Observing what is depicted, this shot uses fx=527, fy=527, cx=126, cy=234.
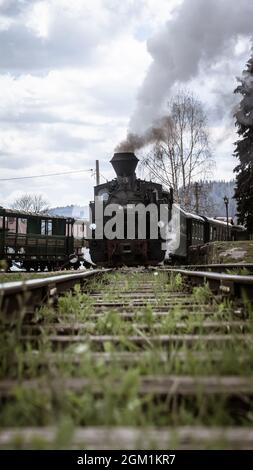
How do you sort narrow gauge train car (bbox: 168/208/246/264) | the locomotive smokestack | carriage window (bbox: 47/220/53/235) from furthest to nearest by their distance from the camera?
carriage window (bbox: 47/220/53/235)
narrow gauge train car (bbox: 168/208/246/264)
the locomotive smokestack

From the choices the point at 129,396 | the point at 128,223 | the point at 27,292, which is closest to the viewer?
the point at 129,396

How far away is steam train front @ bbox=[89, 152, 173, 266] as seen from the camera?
16.8m

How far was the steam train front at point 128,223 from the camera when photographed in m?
16.8

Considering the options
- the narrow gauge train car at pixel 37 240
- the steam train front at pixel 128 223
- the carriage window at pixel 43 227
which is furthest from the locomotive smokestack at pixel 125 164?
the carriage window at pixel 43 227

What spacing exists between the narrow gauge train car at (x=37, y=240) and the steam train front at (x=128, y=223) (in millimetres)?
4271

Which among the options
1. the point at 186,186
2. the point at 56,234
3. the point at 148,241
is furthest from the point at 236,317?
the point at 186,186

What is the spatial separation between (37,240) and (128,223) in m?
8.78

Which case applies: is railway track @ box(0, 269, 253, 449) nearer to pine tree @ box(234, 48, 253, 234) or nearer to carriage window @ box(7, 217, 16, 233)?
carriage window @ box(7, 217, 16, 233)

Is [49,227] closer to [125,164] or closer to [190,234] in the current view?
[190,234]

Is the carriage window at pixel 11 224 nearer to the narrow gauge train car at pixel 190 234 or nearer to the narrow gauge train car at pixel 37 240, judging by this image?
the narrow gauge train car at pixel 37 240

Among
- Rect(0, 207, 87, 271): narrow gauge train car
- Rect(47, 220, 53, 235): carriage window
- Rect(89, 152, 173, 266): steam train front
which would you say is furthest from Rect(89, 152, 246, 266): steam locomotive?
Rect(47, 220, 53, 235): carriage window

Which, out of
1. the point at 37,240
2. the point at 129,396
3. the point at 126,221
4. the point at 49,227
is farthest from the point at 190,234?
the point at 129,396

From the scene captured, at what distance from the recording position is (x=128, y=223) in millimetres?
17188

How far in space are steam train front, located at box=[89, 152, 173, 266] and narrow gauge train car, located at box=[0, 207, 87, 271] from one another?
4271mm
